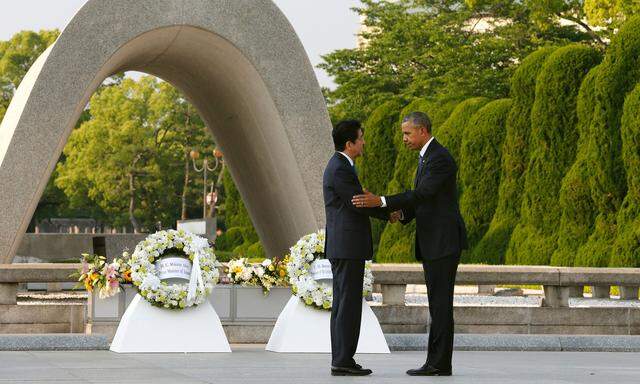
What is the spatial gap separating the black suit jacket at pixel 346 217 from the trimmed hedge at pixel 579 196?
17198 mm

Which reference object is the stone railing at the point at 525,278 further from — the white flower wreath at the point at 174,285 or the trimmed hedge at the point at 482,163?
the trimmed hedge at the point at 482,163

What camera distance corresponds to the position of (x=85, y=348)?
481 inches

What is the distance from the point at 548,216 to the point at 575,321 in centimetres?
1435

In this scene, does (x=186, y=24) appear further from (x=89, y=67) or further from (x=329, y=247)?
(x=329, y=247)

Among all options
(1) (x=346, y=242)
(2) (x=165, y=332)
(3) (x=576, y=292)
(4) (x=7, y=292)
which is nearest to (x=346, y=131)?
(1) (x=346, y=242)

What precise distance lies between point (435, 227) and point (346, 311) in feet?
3.11

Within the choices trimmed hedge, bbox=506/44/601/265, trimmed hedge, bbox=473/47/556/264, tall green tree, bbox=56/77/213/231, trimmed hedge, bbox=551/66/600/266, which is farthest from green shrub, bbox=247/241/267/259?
tall green tree, bbox=56/77/213/231

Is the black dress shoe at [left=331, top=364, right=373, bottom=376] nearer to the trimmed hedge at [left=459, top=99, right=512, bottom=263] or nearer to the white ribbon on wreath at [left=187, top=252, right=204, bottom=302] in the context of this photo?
the white ribbon on wreath at [left=187, top=252, right=204, bottom=302]

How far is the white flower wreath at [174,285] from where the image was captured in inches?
460

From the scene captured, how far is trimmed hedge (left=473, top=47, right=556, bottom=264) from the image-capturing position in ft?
96.7

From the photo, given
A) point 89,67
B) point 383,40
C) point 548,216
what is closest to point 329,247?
point 89,67

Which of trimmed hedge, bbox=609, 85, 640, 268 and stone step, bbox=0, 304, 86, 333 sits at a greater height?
trimmed hedge, bbox=609, 85, 640, 268

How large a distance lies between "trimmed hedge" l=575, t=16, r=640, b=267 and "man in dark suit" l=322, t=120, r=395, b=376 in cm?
1615

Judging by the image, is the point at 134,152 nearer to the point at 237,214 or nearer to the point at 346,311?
the point at 237,214
